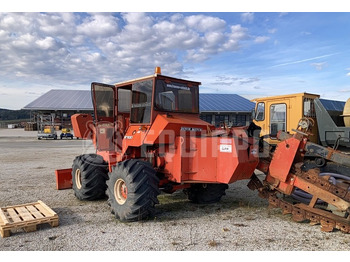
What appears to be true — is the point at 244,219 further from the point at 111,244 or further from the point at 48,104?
the point at 48,104

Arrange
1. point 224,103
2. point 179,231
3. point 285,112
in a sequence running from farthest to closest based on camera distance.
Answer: point 224,103, point 285,112, point 179,231

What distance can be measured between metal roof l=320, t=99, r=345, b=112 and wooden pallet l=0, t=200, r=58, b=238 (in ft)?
24.6

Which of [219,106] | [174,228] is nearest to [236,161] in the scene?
[174,228]

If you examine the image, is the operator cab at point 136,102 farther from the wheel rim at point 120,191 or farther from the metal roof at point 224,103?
the metal roof at point 224,103

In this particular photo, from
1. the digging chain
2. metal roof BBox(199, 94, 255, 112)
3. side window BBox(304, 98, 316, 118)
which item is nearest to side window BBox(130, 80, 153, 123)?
the digging chain

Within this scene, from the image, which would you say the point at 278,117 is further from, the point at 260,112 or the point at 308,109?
the point at 308,109

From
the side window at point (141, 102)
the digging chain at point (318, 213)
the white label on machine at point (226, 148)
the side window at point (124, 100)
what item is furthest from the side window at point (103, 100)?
the digging chain at point (318, 213)

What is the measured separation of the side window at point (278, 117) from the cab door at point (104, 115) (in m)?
5.44

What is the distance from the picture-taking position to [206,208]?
6.53 metres

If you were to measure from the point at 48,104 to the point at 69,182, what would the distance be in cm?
3690

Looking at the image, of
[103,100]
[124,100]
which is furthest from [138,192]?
[103,100]

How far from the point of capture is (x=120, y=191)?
5930mm

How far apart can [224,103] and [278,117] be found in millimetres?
32543

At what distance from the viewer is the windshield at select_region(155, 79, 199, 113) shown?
5964mm
